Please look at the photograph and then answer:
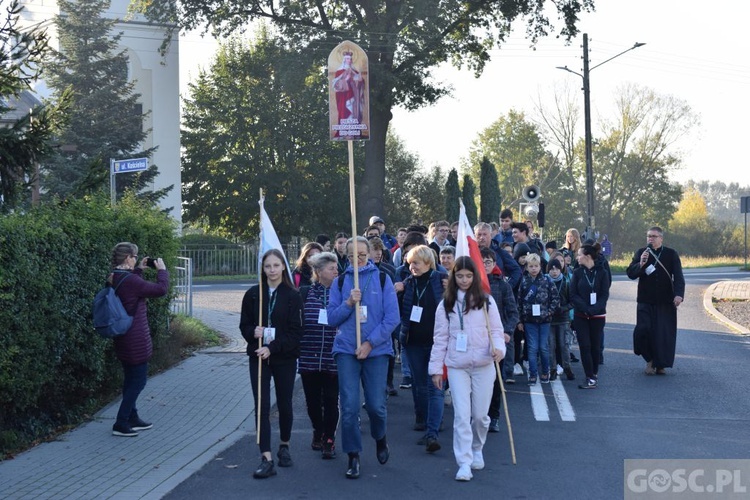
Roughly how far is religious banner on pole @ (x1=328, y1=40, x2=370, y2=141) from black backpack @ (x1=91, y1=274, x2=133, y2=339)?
2.53 metres

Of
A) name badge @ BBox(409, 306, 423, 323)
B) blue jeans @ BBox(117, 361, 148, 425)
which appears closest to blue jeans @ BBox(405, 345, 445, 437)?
name badge @ BBox(409, 306, 423, 323)

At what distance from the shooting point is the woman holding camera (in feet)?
30.3

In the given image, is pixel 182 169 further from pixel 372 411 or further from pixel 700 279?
pixel 372 411

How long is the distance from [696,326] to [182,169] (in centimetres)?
3596

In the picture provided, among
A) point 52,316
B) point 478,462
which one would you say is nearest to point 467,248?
point 478,462

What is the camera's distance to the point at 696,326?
762 inches

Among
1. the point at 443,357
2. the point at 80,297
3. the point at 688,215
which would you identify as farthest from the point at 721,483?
the point at 688,215

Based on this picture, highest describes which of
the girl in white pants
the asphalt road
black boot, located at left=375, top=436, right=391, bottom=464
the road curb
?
the girl in white pants

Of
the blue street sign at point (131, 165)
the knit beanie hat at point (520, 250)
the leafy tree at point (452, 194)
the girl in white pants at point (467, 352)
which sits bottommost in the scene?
the girl in white pants at point (467, 352)

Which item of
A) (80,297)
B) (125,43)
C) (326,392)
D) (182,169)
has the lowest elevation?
(326,392)

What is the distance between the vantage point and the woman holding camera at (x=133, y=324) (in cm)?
924

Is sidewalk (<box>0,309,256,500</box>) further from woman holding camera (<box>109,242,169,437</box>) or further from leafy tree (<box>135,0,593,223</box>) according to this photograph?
leafy tree (<box>135,0,593,223</box>)

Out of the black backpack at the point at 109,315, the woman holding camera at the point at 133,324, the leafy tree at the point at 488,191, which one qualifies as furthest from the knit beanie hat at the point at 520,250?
the leafy tree at the point at 488,191

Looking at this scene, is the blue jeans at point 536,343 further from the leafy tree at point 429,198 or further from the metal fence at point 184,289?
the leafy tree at point 429,198
